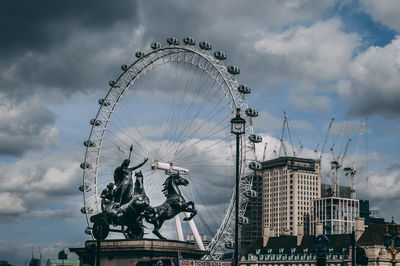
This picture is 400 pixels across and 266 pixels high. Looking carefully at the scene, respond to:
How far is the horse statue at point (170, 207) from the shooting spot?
73.4 meters

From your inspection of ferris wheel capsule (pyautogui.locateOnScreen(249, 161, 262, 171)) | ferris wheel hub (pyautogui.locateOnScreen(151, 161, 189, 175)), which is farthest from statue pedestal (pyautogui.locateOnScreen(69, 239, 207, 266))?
ferris wheel capsule (pyautogui.locateOnScreen(249, 161, 262, 171))

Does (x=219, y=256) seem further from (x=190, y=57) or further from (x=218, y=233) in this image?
(x=190, y=57)

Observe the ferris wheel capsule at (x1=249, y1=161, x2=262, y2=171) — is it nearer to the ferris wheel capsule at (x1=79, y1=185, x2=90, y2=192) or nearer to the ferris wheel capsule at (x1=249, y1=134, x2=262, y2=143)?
the ferris wheel capsule at (x1=249, y1=134, x2=262, y2=143)

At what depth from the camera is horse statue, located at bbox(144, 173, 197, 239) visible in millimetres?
73438

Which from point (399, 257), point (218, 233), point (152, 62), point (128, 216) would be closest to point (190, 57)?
point (152, 62)

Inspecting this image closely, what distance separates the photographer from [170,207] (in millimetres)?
74688

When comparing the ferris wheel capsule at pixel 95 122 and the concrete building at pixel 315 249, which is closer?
the ferris wheel capsule at pixel 95 122

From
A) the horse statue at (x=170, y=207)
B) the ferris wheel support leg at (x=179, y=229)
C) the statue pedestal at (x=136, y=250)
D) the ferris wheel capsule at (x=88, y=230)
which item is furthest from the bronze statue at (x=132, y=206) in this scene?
the ferris wheel capsule at (x=88, y=230)

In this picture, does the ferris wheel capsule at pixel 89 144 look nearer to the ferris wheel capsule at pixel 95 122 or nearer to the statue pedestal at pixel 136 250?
the ferris wheel capsule at pixel 95 122

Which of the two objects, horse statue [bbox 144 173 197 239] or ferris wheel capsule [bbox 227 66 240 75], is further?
ferris wheel capsule [bbox 227 66 240 75]

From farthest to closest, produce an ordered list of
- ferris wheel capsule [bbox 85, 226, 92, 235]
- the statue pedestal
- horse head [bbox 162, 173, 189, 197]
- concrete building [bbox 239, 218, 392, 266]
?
concrete building [bbox 239, 218, 392, 266] → ferris wheel capsule [bbox 85, 226, 92, 235] → horse head [bbox 162, 173, 189, 197] → the statue pedestal

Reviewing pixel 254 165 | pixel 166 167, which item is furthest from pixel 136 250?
pixel 254 165

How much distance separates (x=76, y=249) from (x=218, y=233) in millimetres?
29631

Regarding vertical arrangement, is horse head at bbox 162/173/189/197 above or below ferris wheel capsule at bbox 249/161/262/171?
below
